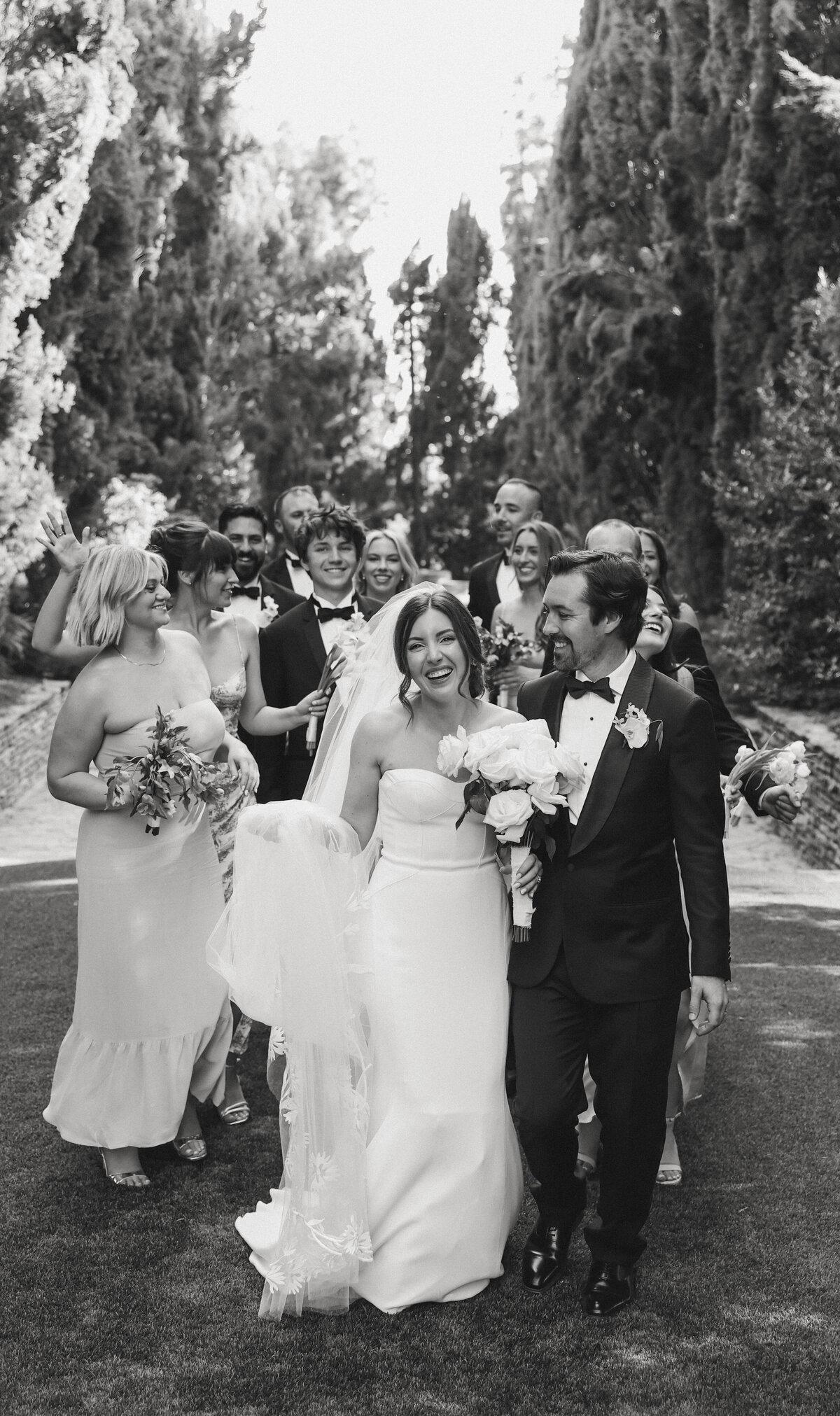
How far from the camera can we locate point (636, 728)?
3.74 meters

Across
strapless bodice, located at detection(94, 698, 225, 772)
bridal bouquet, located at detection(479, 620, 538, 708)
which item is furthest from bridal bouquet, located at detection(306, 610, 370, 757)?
bridal bouquet, located at detection(479, 620, 538, 708)

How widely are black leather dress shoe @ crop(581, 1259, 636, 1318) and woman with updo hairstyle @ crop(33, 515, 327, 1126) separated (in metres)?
1.81

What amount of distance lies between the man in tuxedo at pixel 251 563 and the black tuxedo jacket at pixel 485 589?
1006 millimetres

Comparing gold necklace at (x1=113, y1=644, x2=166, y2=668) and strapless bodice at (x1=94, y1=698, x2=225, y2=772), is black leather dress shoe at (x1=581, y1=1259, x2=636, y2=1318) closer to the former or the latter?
strapless bodice at (x1=94, y1=698, x2=225, y2=772)

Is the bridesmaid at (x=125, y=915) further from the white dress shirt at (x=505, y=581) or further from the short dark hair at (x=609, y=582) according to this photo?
the white dress shirt at (x=505, y=581)

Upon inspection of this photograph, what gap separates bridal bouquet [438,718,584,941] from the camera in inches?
143

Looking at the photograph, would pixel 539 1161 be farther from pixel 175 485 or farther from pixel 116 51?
pixel 175 485

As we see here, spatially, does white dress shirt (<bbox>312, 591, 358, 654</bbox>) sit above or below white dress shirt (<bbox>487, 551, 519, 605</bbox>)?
below

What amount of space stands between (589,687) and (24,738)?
12.4 meters

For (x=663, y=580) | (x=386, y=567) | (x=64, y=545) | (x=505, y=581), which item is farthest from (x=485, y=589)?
(x=64, y=545)

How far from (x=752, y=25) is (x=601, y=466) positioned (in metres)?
7.77

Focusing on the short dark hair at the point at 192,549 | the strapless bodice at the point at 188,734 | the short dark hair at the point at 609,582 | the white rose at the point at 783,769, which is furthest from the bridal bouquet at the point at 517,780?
the short dark hair at the point at 192,549

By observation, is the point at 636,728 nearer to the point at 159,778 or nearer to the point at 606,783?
the point at 606,783

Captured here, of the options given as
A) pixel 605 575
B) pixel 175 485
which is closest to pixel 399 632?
pixel 605 575
